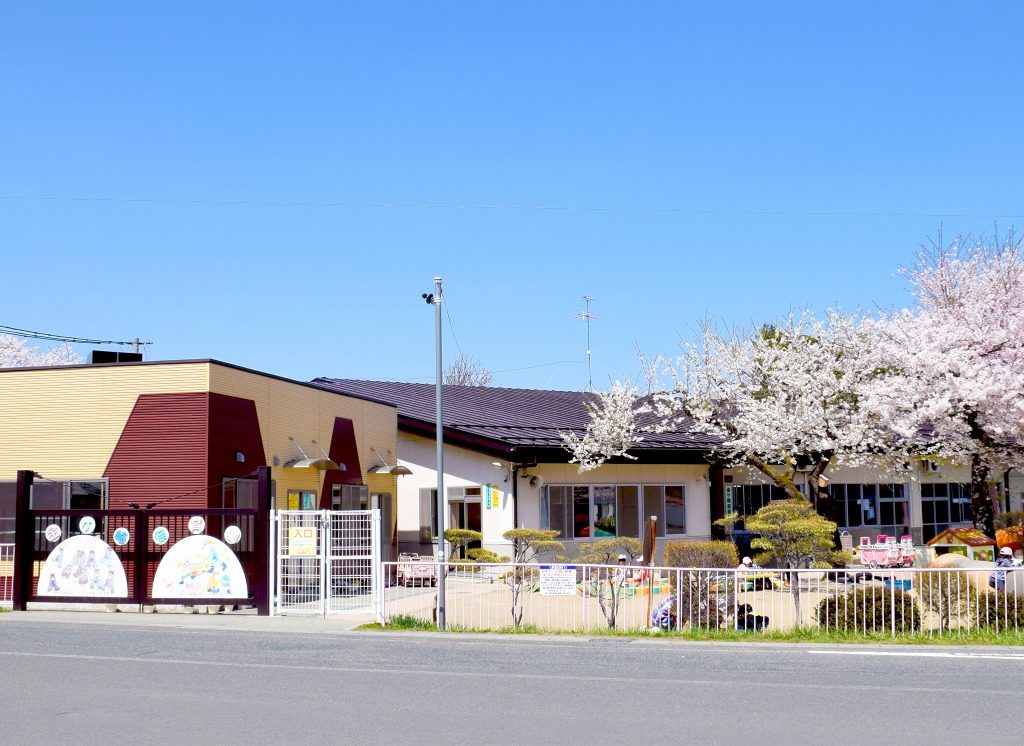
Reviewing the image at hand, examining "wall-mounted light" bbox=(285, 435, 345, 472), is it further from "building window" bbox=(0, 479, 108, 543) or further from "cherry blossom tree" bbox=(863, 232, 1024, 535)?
"cherry blossom tree" bbox=(863, 232, 1024, 535)

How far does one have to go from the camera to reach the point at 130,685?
11500mm

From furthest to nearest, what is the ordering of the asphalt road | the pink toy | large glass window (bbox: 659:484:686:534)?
large glass window (bbox: 659:484:686:534) < the pink toy < the asphalt road

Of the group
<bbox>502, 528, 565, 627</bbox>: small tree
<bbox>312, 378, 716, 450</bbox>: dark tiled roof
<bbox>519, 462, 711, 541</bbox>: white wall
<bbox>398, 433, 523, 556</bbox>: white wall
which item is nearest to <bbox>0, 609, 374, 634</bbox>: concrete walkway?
<bbox>502, 528, 565, 627</bbox>: small tree

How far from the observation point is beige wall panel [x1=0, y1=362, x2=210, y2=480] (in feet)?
73.7

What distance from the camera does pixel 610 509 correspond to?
3148 cm

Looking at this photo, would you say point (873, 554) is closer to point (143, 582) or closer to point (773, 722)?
point (143, 582)

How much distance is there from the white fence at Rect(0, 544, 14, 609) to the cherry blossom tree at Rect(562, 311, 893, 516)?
532 inches

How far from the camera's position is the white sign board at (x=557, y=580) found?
16922 mm

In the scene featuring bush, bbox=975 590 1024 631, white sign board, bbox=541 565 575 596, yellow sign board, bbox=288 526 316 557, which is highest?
yellow sign board, bbox=288 526 316 557

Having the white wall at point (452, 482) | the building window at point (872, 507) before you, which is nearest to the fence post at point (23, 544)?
the white wall at point (452, 482)

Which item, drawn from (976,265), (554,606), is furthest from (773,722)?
(976,265)

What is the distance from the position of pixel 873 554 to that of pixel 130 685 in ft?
72.1

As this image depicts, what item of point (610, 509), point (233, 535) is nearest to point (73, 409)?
point (233, 535)

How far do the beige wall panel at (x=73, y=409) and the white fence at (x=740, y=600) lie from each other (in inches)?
254
